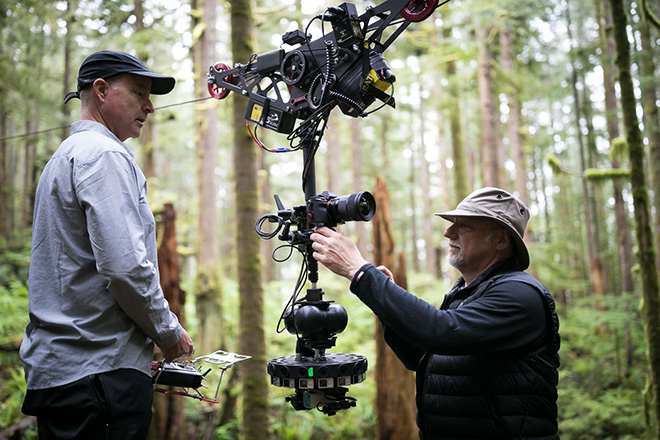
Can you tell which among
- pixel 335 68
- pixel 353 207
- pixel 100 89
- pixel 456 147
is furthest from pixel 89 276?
pixel 456 147

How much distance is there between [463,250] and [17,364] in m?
9.44

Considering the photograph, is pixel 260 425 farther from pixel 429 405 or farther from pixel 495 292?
pixel 495 292

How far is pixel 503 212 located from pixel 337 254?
0.92m

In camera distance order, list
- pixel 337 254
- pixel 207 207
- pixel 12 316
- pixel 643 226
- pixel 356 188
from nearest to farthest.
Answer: pixel 337 254 < pixel 643 226 < pixel 12 316 < pixel 207 207 < pixel 356 188

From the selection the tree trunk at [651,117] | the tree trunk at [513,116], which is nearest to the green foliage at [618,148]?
the tree trunk at [651,117]

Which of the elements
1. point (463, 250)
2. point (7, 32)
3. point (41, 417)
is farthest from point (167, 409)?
point (7, 32)

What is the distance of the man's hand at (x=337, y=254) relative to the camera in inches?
88.6

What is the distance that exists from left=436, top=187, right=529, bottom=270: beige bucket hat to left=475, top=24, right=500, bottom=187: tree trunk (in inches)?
342

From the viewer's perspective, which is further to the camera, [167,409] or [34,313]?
[167,409]

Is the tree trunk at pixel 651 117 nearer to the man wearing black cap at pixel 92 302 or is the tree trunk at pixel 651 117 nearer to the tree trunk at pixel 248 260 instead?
the tree trunk at pixel 248 260

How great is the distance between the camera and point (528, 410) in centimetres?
229

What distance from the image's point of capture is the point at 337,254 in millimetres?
2270

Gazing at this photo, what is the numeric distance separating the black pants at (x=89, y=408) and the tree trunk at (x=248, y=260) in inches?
140

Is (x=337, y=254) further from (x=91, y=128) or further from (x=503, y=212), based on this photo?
(x=91, y=128)
